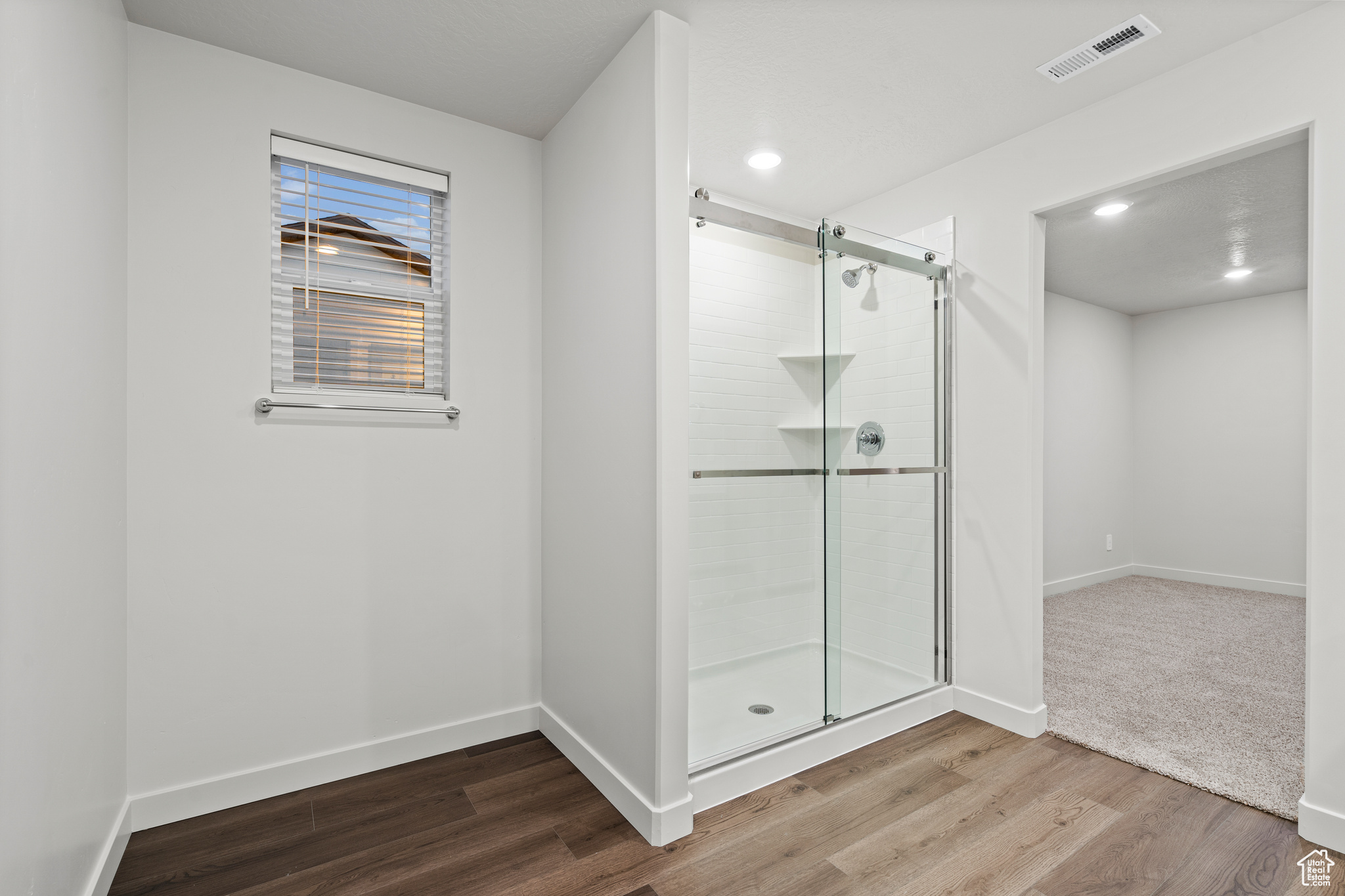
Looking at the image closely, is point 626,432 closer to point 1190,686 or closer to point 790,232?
point 790,232

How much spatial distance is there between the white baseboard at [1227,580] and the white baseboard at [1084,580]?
0.18 metres

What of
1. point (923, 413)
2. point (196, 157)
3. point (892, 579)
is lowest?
point (892, 579)

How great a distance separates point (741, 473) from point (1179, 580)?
17.8ft

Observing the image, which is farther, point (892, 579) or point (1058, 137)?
point (892, 579)

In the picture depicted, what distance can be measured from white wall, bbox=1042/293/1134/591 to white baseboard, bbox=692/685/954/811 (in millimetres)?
3002

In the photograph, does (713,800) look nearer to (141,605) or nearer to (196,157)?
(141,605)

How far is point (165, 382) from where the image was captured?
1973 millimetres

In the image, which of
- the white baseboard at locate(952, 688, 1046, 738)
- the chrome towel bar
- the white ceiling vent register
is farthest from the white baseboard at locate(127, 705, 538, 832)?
the white ceiling vent register

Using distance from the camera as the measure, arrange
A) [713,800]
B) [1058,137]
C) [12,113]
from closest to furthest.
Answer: [12,113] → [713,800] → [1058,137]

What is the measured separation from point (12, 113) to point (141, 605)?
141 centimetres

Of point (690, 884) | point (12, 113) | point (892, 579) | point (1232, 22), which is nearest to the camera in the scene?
point (12, 113)

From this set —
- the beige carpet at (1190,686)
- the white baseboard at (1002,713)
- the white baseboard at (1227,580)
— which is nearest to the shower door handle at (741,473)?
the white baseboard at (1002,713)

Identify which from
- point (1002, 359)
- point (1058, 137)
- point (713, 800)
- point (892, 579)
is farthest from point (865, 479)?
point (1058, 137)

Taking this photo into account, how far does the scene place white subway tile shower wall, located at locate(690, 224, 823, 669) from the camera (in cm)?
238
